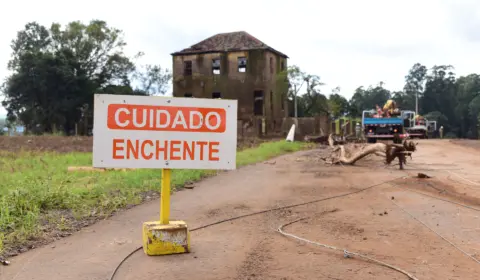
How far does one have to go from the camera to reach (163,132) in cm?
472

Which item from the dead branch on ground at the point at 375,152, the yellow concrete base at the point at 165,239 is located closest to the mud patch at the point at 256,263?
the yellow concrete base at the point at 165,239

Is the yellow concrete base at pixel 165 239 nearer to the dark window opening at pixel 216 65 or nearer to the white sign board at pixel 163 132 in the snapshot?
the white sign board at pixel 163 132

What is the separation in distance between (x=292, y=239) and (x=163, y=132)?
182 centimetres

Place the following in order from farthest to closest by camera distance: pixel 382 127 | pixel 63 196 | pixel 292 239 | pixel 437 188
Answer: pixel 382 127 → pixel 437 188 → pixel 63 196 → pixel 292 239

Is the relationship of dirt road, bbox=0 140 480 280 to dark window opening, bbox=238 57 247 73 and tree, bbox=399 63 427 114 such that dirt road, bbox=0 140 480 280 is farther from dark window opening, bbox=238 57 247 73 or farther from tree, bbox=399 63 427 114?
tree, bbox=399 63 427 114

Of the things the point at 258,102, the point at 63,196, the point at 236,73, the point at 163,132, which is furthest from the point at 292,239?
the point at 236,73

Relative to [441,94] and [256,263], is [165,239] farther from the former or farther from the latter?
[441,94]

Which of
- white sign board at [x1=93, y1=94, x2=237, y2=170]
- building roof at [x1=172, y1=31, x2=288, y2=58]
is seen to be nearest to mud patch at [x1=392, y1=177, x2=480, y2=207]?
white sign board at [x1=93, y1=94, x2=237, y2=170]

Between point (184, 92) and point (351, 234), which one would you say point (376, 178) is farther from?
point (184, 92)

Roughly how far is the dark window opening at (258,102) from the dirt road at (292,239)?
110 ft

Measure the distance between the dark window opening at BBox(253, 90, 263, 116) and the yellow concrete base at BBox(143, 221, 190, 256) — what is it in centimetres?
3786

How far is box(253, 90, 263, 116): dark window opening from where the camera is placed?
42222 mm

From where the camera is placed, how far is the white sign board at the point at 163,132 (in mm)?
4633

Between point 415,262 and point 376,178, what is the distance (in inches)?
255
